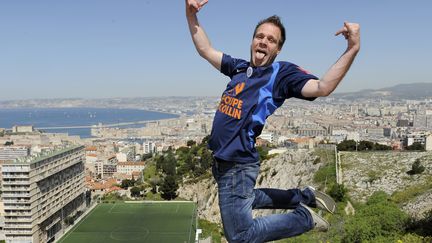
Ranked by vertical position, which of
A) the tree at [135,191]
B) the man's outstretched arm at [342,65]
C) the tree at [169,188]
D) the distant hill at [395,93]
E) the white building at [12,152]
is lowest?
the white building at [12,152]

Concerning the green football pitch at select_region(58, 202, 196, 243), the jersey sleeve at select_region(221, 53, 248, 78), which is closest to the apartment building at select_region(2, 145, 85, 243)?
the green football pitch at select_region(58, 202, 196, 243)

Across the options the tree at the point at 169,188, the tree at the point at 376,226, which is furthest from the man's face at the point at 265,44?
the tree at the point at 169,188

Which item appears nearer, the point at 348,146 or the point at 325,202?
the point at 325,202

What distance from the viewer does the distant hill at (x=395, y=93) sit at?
541 ft

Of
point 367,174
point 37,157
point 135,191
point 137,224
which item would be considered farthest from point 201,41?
point 135,191

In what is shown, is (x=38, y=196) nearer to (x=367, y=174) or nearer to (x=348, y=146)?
(x=367, y=174)

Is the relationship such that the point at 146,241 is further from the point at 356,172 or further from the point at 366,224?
the point at 366,224

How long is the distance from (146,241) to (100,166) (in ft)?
109

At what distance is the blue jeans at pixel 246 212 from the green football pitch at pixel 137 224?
68.8ft

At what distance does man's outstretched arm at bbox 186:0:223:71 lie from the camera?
265cm

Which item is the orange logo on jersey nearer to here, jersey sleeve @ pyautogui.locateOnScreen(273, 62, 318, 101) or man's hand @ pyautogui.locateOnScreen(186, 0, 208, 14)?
jersey sleeve @ pyautogui.locateOnScreen(273, 62, 318, 101)

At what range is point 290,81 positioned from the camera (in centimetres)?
218

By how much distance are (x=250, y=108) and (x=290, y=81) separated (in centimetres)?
24

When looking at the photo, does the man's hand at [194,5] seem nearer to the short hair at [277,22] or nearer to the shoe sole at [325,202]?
the short hair at [277,22]
